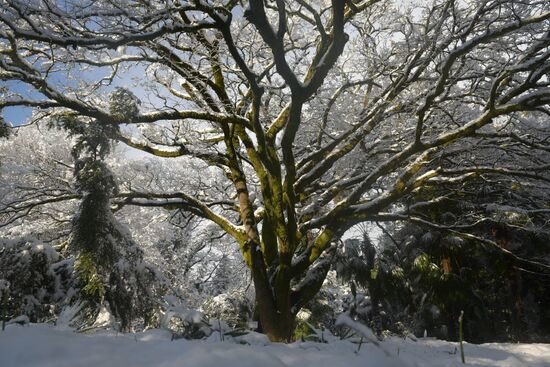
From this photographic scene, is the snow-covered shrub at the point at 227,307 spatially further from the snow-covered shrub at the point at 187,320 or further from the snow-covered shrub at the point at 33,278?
the snow-covered shrub at the point at 187,320

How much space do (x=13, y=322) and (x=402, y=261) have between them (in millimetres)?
16402

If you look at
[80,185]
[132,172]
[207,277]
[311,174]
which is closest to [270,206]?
[311,174]

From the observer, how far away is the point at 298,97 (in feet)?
17.0

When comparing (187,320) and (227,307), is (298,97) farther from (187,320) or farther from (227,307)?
(227,307)

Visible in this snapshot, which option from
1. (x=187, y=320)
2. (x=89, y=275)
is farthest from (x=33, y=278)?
(x=187, y=320)

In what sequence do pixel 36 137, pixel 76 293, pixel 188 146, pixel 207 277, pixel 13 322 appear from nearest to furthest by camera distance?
pixel 13 322
pixel 76 293
pixel 188 146
pixel 36 137
pixel 207 277

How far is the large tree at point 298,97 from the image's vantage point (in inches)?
194

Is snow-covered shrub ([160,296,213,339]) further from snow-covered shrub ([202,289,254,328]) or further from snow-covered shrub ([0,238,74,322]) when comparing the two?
snow-covered shrub ([202,289,254,328])

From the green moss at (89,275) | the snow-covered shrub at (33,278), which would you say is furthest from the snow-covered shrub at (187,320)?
the snow-covered shrub at (33,278)

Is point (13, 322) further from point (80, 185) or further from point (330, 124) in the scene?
point (330, 124)

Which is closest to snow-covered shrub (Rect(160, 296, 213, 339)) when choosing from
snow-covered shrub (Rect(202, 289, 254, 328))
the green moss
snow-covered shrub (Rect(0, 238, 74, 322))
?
the green moss

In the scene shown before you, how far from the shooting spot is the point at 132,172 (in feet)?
44.8

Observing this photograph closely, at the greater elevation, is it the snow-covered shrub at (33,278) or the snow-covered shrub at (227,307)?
the snow-covered shrub at (33,278)

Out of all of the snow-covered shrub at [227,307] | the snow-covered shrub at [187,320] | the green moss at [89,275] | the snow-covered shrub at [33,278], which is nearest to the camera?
the snow-covered shrub at [187,320]
